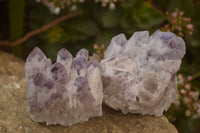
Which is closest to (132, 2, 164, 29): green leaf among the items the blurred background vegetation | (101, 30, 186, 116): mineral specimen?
the blurred background vegetation

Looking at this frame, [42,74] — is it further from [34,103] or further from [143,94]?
[143,94]

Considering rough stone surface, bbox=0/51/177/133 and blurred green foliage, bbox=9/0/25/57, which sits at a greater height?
blurred green foliage, bbox=9/0/25/57

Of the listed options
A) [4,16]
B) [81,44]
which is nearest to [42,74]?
[81,44]

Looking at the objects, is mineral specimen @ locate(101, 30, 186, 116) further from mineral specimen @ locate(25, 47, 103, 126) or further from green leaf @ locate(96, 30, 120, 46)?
green leaf @ locate(96, 30, 120, 46)

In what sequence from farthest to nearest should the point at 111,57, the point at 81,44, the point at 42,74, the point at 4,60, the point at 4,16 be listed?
the point at 4,16, the point at 81,44, the point at 4,60, the point at 111,57, the point at 42,74

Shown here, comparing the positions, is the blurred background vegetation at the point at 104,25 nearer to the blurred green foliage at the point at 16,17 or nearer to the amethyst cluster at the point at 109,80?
the blurred green foliage at the point at 16,17
